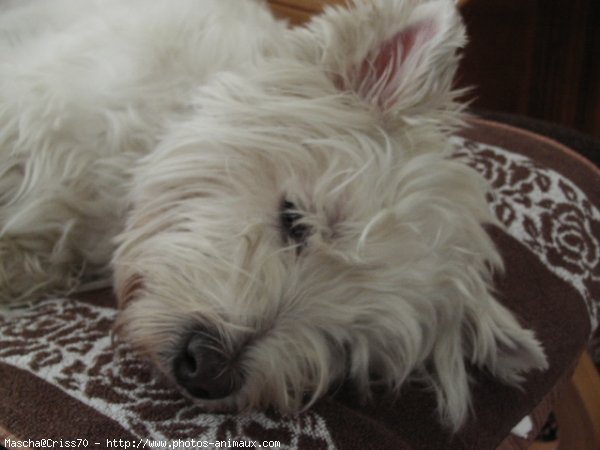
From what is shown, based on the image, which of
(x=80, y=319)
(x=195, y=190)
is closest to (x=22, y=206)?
(x=80, y=319)

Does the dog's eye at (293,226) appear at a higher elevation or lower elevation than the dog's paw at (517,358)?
higher

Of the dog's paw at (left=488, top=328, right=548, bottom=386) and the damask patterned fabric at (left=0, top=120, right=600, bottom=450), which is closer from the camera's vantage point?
the damask patterned fabric at (left=0, top=120, right=600, bottom=450)

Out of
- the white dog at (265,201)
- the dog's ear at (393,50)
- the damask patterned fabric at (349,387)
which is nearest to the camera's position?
the damask patterned fabric at (349,387)

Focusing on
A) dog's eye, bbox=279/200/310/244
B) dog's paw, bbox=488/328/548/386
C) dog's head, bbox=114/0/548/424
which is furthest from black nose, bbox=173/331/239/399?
dog's paw, bbox=488/328/548/386

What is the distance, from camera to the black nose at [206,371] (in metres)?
1.01

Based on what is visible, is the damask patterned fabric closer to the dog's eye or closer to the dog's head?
the dog's head

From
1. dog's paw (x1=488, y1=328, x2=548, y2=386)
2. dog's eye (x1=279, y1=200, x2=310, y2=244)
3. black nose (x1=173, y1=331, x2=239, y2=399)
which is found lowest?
dog's paw (x1=488, y1=328, x2=548, y2=386)

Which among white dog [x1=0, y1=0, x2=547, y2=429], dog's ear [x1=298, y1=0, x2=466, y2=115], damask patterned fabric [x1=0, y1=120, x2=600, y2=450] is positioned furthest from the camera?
dog's ear [x1=298, y1=0, x2=466, y2=115]

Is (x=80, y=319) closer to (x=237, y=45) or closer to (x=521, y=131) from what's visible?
(x=237, y=45)

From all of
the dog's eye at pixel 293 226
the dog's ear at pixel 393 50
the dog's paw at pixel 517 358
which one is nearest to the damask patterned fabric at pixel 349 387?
the dog's paw at pixel 517 358

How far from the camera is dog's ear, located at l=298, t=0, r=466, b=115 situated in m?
1.20

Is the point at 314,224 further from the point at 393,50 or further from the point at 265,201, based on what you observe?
the point at 393,50

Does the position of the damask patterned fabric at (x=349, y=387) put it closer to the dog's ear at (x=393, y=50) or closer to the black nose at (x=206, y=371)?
the black nose at (x=206, y=371)

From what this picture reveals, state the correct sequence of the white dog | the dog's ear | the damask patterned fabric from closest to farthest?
the damask patterned fabric, the white dog, the dog's ear
